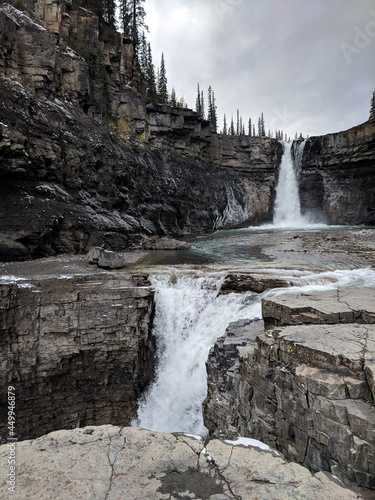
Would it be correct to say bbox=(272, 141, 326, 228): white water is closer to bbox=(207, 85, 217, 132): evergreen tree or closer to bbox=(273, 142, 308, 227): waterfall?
bbox=(273, 142, 308, 227): waterfall

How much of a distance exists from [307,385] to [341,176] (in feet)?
132

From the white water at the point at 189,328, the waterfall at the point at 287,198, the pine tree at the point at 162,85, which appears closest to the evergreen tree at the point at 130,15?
the pine tree at the point at 162,85

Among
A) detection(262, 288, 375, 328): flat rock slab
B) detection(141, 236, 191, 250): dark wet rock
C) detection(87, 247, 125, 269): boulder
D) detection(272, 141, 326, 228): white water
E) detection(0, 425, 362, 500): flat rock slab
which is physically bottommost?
detection(0, 425, 362, 500): flat rock slab

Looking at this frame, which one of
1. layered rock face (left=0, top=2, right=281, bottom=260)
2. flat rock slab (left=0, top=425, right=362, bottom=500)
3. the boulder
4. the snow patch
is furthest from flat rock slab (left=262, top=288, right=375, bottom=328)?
layered rock face (left=0, top=2, right=281, bottom=260)

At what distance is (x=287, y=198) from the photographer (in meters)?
40.3

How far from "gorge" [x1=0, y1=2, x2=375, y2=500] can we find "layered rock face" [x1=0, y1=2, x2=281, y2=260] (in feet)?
0.44

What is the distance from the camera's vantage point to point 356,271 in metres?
13.0

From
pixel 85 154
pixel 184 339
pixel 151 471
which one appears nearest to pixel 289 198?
pixel 85 154

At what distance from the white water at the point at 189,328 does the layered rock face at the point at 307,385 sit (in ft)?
6.00

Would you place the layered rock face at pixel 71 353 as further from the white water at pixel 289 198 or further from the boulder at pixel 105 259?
the white water at pixel 289 198

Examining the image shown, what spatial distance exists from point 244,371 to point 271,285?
5679mm

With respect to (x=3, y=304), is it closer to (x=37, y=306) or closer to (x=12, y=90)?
(x=37, y=306)

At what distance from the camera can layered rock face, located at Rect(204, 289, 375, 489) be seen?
362cm

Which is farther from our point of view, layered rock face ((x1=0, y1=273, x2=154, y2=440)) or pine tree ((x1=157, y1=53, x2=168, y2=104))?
pine tree ((x1=157, y1=53, x2=168, y2=104))
